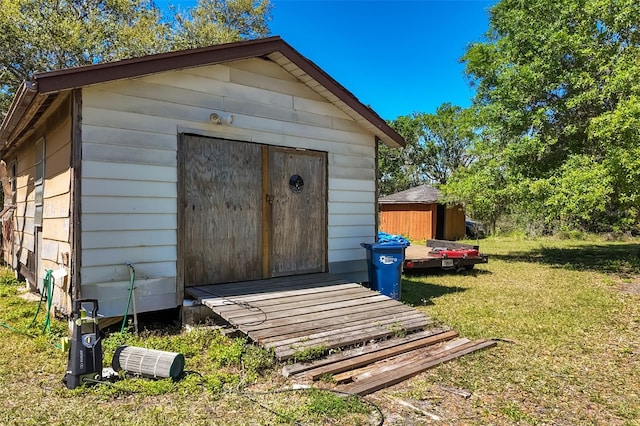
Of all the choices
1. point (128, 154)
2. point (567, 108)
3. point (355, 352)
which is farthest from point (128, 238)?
point (567, 108)

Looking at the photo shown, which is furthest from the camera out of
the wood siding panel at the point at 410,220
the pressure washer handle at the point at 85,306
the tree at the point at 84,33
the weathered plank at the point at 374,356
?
the wood siding panel at the point at 410,220

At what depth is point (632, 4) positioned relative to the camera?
35.2 ft

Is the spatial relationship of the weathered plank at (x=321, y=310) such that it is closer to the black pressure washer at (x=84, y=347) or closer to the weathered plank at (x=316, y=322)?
the weathered plank at (x=316, y=322)

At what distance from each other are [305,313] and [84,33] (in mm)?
15910

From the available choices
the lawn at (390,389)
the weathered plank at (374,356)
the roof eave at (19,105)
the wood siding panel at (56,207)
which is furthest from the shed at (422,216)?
the roof eave at (19,105)

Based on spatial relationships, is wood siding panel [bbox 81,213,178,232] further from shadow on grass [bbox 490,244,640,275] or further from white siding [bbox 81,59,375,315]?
shadow on grass [bbox 490,244,640,275]

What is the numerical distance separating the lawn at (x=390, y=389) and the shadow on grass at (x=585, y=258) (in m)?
6.33

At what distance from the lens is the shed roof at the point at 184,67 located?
436cm

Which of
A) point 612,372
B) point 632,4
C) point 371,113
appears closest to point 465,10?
point 632,4

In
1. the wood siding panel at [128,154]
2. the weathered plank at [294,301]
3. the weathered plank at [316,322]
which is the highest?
the wood siding panel at [128,154]

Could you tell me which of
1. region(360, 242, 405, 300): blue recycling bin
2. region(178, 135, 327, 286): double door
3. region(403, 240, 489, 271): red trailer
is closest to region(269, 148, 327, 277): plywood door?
region(178, 135, 327, 286): double door

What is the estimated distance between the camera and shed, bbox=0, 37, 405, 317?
4.70 metres

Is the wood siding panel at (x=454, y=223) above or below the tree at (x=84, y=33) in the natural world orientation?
below

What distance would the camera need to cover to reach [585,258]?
1409 cm
